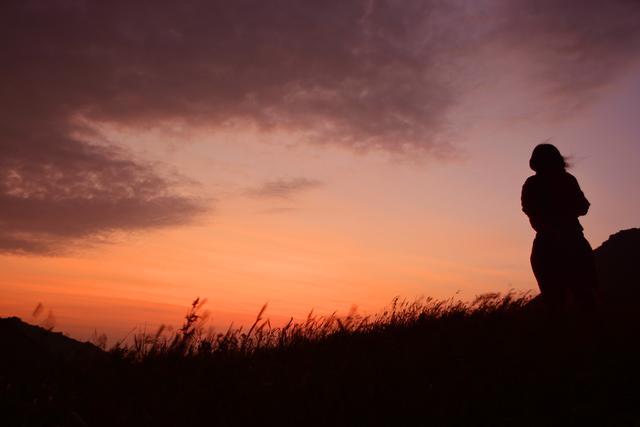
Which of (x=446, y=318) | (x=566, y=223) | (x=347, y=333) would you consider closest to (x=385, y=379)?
(x=347, y=333)

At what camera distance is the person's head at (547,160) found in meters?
6.99

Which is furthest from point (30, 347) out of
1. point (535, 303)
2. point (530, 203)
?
point (535, 303)

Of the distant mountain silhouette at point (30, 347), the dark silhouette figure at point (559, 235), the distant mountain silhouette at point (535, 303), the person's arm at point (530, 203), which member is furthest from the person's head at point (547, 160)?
the distant mountain silhouette at point (30, 347)

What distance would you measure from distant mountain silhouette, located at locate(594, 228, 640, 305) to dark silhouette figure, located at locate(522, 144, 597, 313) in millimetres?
6619

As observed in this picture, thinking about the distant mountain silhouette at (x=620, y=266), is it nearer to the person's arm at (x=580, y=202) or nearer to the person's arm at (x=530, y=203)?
the person's arm at (x=580, y=202)

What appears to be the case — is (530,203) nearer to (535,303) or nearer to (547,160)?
(547,160)

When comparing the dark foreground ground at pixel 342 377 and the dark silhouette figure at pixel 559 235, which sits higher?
the dark silhouette figure at pixel 559 235

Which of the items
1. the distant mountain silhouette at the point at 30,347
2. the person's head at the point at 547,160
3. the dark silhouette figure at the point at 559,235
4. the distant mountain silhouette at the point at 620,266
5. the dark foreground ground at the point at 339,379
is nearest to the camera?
the dark foreground ground at the point at 339,379

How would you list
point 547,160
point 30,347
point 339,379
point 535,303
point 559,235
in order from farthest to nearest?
point 535,303
point 547,160
point 559,235
point 30,347
point 339,379

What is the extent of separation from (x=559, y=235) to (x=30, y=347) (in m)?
6.63

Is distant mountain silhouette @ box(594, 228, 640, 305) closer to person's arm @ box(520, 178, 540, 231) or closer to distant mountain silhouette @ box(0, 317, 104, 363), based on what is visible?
person's arm @ box(520, 178, 540, 231)

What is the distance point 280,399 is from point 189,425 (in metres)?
0.68

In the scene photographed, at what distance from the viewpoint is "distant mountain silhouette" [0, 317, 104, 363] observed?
17.3 ft

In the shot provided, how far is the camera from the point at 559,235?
6863 millimetres
